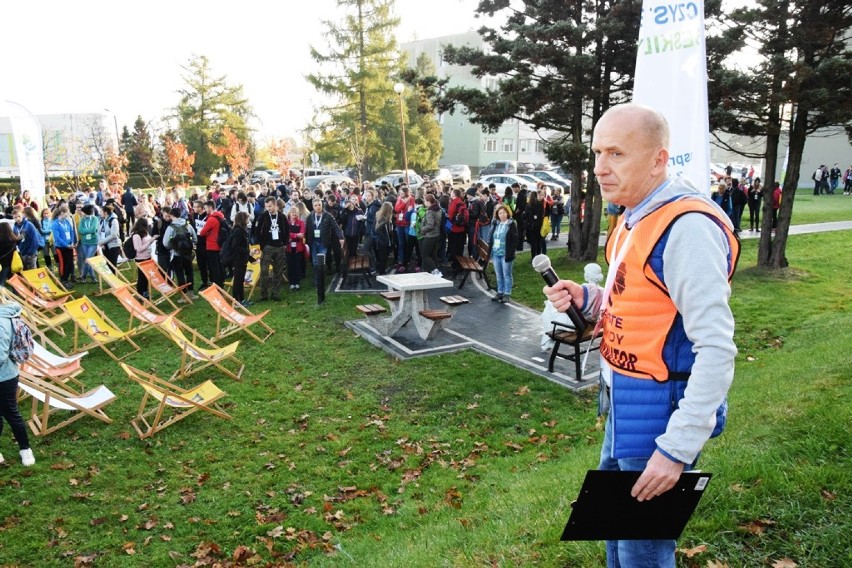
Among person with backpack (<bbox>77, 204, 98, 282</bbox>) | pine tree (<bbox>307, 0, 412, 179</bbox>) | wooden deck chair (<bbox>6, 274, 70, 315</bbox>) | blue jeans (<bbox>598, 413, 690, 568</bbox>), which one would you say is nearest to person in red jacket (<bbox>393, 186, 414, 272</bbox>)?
person with backpack (<bbox>77, 204, 98, 282</bbox>)

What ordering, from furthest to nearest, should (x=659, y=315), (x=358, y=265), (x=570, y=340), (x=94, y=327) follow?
(x=358, y=265) → (x=94, y=327) → (x=570, y=340) → (x=659, y=315)

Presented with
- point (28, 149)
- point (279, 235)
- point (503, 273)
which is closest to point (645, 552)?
point (503, 273)

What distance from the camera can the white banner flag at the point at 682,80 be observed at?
732 cm

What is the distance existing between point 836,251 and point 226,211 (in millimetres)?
17628

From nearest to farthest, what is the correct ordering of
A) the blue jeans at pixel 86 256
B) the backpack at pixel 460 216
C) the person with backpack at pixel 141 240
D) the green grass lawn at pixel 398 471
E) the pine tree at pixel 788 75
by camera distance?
the green grass lawn at pixel 398 471 → the pine tree at pixel 788 75 → the person with backpack at pixel 141 240 → the blue jeans at pixel 86 256 → the backpack at pixel 460 216

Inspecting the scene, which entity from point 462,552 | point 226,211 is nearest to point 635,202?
point 462,552

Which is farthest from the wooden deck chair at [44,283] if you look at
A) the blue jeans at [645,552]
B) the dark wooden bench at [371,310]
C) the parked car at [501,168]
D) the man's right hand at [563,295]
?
the parked car at [501,168]

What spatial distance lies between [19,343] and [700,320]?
6590mm

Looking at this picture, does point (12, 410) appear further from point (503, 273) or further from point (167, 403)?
point (503, 273)

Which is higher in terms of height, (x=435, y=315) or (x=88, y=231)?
(x=88, y=231)

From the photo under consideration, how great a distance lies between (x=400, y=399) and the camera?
817cm

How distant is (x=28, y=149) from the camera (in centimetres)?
2028

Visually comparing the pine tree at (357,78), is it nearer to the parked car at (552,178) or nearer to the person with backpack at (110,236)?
the parked car at (552,178)

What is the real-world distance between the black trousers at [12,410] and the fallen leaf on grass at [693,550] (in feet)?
20.8
